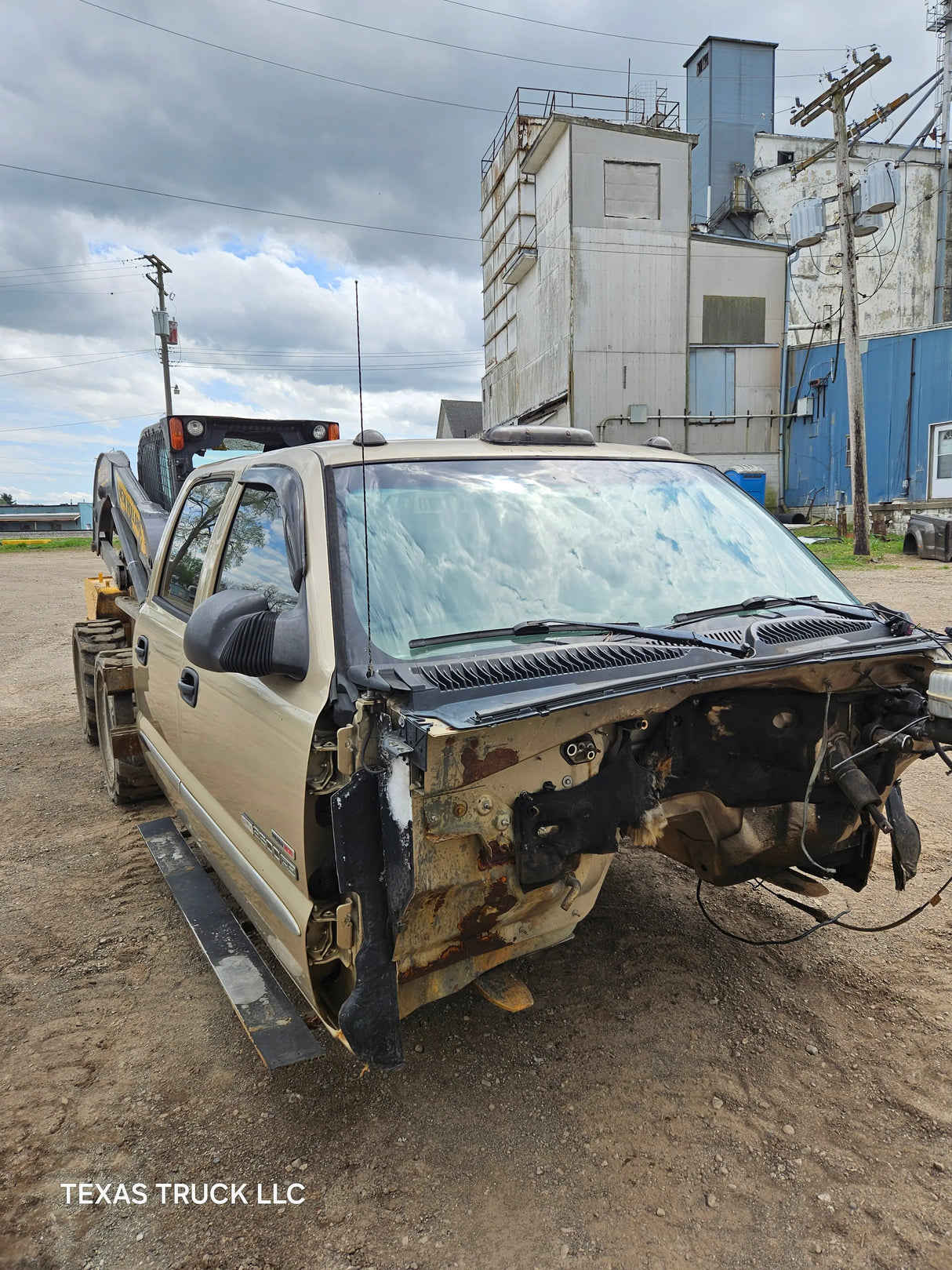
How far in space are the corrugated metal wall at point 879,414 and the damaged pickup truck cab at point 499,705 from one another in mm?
20741

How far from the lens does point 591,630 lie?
2447mm

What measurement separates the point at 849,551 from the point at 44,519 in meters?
38.5

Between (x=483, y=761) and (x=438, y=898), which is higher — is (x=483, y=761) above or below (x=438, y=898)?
above

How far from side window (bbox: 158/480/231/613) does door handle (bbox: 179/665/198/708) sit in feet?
1.06

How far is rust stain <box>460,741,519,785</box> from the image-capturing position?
192 centimetres

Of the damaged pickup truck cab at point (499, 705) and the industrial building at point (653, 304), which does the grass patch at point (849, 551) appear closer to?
the industrial building at point (653, 304)

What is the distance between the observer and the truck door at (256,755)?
7.48ft

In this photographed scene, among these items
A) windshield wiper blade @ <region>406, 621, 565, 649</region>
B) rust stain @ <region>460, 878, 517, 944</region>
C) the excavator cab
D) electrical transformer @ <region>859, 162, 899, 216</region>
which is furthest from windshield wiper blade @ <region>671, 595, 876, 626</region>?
electrical transformer @ <region>859, 162, 899, 216</region>

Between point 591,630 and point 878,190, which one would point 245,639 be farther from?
point 878,190

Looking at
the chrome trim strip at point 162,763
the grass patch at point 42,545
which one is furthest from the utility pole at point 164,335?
the chrome trim strip at point 162,763

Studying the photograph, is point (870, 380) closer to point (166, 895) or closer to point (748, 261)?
point (748, 261)

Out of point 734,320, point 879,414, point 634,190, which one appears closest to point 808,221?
point 879,414

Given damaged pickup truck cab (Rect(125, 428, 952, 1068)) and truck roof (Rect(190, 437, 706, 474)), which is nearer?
damaged pickup truck cab (Rect(125, 428, 952, 1068))

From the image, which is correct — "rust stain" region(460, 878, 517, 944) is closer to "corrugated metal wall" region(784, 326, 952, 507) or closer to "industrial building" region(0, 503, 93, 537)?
"corrugated metal wall" region(784, 326, 952, 507)
